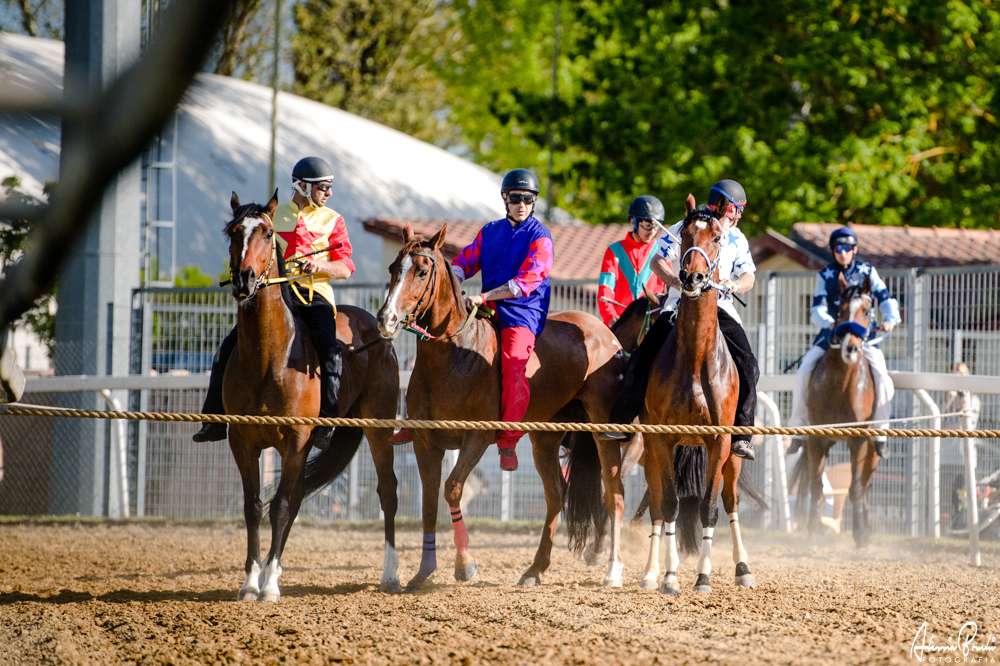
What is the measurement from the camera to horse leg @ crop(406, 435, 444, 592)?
6465mm

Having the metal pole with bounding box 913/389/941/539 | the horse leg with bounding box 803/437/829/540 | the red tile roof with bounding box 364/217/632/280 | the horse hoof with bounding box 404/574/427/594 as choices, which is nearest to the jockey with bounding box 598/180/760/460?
the horse hoof with bounding box 404/574/427/594

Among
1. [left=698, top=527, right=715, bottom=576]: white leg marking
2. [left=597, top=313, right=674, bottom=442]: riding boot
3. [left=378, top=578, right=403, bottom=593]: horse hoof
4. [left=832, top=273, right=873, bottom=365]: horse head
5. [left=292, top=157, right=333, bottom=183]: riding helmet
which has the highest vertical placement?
[left=292, top=157, right=333, bottom=183]: riding helmet

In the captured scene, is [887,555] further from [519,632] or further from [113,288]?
[113,288]

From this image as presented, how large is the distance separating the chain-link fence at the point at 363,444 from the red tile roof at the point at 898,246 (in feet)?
19.6

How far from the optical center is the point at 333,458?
7.25 m

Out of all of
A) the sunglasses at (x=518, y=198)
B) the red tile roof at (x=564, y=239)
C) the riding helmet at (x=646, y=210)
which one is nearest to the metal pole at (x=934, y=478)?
A: the riding helmet at (x=646, y=210)

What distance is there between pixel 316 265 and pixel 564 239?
1640 centimetres

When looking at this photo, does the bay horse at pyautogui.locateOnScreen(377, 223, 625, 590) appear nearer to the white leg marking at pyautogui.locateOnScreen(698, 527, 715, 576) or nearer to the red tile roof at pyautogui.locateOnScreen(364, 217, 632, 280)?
the white leg marking at pyautogui.locateOnScreen(698, 527, 715, 576)

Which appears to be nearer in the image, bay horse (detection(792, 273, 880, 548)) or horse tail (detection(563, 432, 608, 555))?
horse tail (detection(563, 432, 608, 555))

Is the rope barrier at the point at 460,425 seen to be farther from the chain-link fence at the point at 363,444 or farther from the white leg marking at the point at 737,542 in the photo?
the chain-link fence at the point at 363,444

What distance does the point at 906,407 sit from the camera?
9633 millimetres

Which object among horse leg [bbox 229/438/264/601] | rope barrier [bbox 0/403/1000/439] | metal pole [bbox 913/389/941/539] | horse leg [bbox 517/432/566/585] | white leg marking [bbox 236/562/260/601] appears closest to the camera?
rope barrier [bbox 0/403/1000/439]

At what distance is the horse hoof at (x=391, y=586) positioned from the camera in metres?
6.51

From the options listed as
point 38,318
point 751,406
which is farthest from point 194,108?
point 38,318
